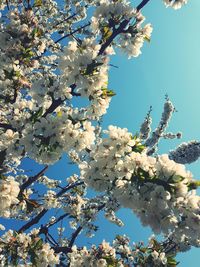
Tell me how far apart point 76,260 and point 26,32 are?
18.2 ft

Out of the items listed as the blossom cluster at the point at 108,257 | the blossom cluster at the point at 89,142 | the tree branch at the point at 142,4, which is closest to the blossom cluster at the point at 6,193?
the blossom cluster at the point at 89,142

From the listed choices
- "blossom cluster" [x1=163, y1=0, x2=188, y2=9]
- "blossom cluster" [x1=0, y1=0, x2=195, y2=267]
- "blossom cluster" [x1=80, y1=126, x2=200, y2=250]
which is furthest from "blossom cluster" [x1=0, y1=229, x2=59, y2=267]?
"blossom cluster" [x1=163, y1=0, x2=188, y2=9]

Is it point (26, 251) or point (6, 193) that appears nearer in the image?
point (6, 193)

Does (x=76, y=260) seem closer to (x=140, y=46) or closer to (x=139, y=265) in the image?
(x=139, y=265)

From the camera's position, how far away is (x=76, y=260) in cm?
881

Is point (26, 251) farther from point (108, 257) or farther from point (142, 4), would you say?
point (142, 4)

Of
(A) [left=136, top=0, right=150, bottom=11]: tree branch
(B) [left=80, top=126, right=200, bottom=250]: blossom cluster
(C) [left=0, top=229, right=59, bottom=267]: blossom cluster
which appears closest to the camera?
(B) [left=80, top=126, right=200, bottom=250]: blossom cluster

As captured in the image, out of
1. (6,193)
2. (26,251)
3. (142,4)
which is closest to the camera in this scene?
(6,193)

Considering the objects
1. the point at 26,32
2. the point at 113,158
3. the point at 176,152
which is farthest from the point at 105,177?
the point at 176,152

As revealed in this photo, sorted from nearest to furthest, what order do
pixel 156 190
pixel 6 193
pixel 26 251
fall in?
pixel 156 190 → pixel 6 193 → pixel 26 251

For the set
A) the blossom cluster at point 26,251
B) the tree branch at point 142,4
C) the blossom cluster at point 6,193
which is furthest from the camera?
the blossom cluster at point 26,251

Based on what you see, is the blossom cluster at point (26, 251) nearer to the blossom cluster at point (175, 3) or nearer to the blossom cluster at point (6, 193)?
the blossom cluster at point (6, 193)

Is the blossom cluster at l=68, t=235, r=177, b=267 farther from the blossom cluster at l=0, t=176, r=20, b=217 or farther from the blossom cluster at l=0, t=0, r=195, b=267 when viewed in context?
→ the blossom cluster at l=0, t=176, r=20, b=217

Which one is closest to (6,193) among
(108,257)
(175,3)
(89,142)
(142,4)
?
(89,142)
